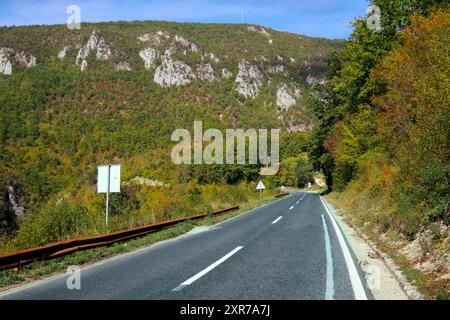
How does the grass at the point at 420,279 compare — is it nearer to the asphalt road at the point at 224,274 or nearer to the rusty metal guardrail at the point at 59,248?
the asphalt road at the point at 224,274

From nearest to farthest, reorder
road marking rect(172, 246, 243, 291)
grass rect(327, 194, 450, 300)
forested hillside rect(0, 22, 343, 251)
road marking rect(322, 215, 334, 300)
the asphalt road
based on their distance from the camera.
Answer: grass rect(327, 194, 450, 300) → road marking rect(322, 215, 334, 300) → the asphalt road → road marking rect(172, 246, 243, 291) → forested hillside rect(0, 22, 343, 251)

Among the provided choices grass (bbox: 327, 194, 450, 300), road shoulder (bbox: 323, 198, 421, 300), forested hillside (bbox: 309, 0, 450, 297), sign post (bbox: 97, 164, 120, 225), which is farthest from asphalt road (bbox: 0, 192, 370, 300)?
sign post (bbox: 97, 164, 120, 225)

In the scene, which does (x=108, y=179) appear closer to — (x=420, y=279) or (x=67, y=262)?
(x=67, y=262)

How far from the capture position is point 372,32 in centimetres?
2825

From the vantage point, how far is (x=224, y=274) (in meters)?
7.06

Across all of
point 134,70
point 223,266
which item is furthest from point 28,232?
point 134,70

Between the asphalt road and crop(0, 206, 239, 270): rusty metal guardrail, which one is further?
crop(0, 206, 239, 270): rusty metal guardrail

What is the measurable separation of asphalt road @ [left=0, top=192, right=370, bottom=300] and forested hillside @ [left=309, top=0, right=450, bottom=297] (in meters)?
1.48

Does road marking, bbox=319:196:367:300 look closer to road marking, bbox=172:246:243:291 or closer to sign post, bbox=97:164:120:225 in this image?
road marking, bbox=172:246:243:291

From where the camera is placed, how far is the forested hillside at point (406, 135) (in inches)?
348

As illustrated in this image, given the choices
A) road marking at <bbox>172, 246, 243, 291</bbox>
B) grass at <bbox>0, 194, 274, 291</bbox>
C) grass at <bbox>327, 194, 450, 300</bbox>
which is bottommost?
grass at <bbox>0, 194, 274, 291</bbox>

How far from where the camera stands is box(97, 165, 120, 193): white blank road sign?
1337 cm
